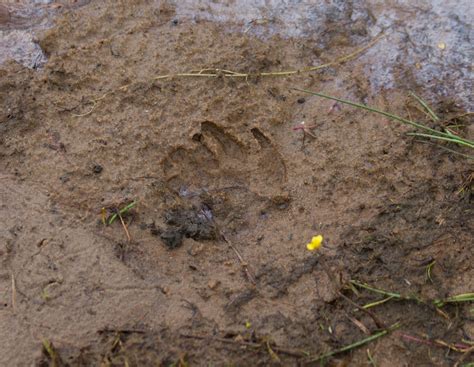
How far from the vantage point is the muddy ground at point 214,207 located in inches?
91.0

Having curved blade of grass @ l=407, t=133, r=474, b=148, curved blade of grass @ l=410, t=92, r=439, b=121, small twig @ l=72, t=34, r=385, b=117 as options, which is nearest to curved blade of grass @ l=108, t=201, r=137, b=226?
small twig @ l=72, t=34, r=385, b=117

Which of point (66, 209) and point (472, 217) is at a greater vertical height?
point (66, 209)

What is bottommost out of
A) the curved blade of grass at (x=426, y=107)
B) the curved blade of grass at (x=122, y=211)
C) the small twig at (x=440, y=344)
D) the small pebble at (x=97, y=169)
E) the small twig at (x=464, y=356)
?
the small twig at (x=464, y=356)

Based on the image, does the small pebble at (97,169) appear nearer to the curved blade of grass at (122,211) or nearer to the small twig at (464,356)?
the curved blade of grass at (122,211)

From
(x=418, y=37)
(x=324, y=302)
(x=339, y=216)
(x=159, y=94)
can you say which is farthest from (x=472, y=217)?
(x=159, y=94)

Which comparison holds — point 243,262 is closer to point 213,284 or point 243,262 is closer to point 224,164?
point 213,284

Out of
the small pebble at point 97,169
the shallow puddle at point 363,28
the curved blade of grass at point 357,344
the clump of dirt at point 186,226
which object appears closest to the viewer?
the curved blade of grass at point 357,344

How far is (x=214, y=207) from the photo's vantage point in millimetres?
2699

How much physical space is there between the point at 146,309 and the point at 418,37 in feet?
6.95

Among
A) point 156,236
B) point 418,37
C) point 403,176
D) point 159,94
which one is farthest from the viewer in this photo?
point 418,37

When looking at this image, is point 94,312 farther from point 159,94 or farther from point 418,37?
point 418,37

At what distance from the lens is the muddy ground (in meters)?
2.31

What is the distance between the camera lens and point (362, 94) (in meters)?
3.16

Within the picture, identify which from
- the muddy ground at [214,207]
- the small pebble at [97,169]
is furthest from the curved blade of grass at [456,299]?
the small pebble at [97,169]
